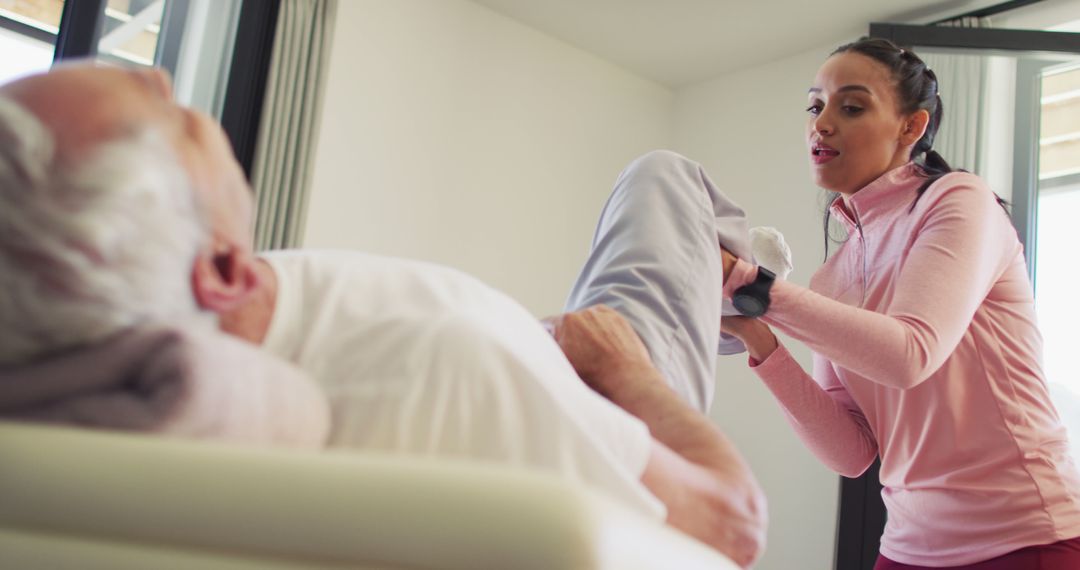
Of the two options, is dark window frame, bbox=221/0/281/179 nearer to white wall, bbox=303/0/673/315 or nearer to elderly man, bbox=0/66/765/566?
white wall, bbox=303/0/673/315

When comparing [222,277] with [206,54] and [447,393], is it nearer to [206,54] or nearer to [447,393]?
[447,393]

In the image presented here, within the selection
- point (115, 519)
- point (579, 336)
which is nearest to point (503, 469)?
point (115, 519)

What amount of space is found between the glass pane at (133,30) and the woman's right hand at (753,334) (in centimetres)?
263

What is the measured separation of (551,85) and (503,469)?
4518mm

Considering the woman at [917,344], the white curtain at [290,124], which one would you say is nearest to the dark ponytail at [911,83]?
the woman at [917,344]

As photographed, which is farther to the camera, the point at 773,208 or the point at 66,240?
the point at 773,208

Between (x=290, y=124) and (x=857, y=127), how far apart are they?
2.39 m

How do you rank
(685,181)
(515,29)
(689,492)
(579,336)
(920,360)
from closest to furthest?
(689,492)
(579,336)
(685,181)
(920,360)
(515,29)

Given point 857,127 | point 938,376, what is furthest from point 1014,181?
point 938,376

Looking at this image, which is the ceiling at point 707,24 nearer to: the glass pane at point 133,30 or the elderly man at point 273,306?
the glass pane at point 133,30

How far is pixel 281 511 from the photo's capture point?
1.46ft

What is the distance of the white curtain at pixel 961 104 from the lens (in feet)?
11.6

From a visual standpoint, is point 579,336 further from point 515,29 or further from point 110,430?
point 515,29

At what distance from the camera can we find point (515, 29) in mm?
4672
